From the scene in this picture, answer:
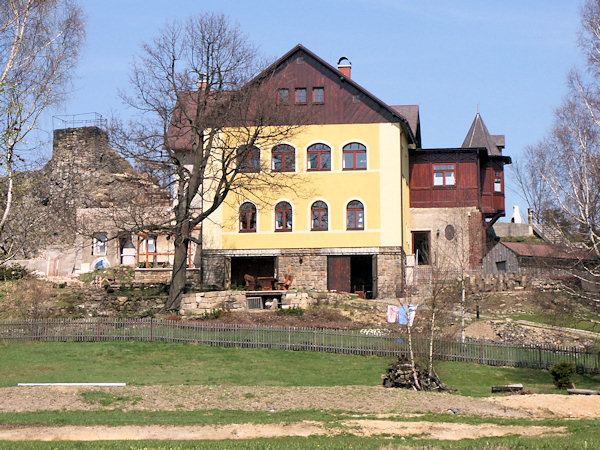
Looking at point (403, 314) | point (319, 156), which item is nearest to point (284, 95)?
point (319, 156)

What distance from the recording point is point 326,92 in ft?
147

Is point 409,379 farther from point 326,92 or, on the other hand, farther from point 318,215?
point 326,92

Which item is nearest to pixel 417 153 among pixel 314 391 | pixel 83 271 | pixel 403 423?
pixel 83 271

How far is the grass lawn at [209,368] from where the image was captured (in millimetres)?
25219

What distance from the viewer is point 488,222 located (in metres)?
54.0

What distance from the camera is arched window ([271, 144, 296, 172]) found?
4475 cm

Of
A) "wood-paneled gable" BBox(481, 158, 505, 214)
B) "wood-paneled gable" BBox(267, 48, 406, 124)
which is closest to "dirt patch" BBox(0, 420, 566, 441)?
"wood-paneled gable" BBox(267, 48, 406, 124)

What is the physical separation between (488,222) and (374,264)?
1336 cm

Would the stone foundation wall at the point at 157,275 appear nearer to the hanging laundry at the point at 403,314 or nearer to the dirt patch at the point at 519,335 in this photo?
the dirt patch at the point at 519,335

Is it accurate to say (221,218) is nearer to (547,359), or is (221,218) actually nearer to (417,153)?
(417,153)

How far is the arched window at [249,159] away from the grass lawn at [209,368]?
11.4 metres

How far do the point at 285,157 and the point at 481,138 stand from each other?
1750cm

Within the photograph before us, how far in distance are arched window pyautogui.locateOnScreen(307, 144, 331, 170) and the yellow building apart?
0.18 ft

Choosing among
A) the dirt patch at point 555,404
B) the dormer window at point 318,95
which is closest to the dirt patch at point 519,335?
the dirt patch at point 555,404
